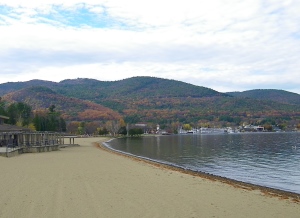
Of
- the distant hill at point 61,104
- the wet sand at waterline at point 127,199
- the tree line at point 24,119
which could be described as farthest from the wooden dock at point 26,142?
the distant hill at point 61,104

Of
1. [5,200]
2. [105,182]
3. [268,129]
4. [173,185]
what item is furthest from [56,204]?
[268,129]

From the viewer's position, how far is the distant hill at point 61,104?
157375mm

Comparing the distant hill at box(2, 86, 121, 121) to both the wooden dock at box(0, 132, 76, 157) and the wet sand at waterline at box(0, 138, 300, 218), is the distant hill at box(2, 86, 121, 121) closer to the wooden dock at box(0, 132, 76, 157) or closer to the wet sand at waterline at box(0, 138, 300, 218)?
the wooden dock at box(0, 132, 76, 157)

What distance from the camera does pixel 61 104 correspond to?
169875 mm

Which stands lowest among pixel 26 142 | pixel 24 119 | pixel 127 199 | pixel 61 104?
pixel 127 199

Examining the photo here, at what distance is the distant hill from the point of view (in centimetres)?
15738

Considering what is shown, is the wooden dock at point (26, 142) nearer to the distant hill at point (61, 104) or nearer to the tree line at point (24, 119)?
the tree line at point (24, 119)

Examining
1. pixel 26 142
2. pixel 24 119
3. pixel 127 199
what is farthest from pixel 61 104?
pixel 127 199

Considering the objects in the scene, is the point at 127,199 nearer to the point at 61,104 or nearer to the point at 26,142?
the point at 26,142

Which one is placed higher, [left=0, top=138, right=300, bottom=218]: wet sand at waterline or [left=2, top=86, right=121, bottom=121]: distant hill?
[left=2, top=86, right=121, bottom=121]: distant hill

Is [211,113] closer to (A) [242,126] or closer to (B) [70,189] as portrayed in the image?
(A) [242,126]

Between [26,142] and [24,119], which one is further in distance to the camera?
[24,119]

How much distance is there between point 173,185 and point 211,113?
181 metres

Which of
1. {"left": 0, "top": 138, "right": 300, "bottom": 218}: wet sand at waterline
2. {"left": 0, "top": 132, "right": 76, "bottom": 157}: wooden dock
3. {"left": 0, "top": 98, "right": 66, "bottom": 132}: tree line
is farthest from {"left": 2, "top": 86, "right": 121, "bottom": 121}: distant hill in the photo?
{"left": 0, "top": 138, "right": 300, "bottom": 218}: wet sand at waterline
